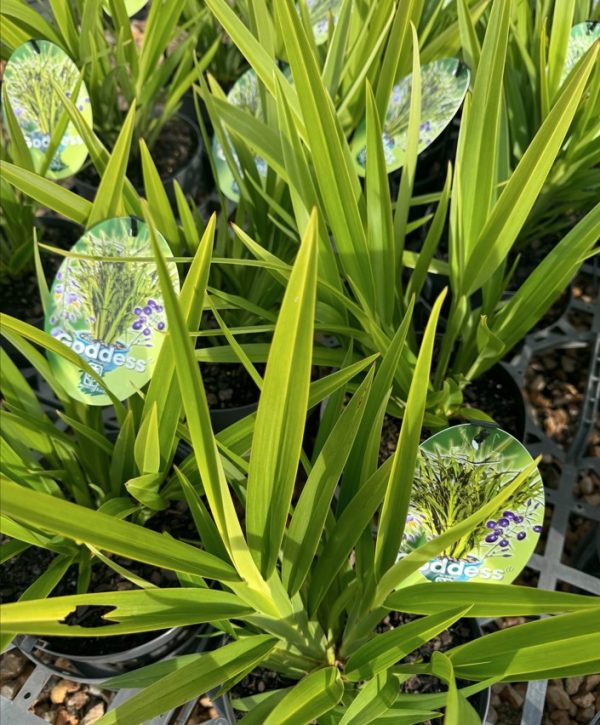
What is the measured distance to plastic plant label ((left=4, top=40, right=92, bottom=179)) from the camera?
70cm

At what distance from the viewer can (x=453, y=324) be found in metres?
0.63

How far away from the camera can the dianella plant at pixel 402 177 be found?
20.0 inches

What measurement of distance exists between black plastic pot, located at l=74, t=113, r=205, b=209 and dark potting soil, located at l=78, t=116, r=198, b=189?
0.04ft

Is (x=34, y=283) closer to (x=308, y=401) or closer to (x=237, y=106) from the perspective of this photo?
(x=237, y=106)

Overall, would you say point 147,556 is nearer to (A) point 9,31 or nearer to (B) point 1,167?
(B) point 1,167

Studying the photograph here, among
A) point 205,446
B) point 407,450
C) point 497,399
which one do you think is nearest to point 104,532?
point 205,446

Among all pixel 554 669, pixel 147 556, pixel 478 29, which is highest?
pixel 478 29

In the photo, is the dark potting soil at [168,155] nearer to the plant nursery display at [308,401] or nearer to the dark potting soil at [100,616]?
the plant nursery display at [308,401]

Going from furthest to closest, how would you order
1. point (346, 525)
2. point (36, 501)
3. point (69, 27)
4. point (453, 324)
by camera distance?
1. point (69, 27)
2. point (453, 324)
3. point (346, 525)
4. point (36, 501)

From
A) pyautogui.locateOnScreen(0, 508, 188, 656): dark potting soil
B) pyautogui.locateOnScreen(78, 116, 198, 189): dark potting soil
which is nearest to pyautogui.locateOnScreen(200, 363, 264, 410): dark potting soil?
pyautogui.locateOnScreen(0, 508, 188, 656): dark potting soil

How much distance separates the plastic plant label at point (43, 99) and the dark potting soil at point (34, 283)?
0.17 m

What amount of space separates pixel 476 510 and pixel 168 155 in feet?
2.62

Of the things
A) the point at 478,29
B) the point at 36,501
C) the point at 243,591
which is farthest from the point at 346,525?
the point at 478,29

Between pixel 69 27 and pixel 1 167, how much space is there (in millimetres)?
405
